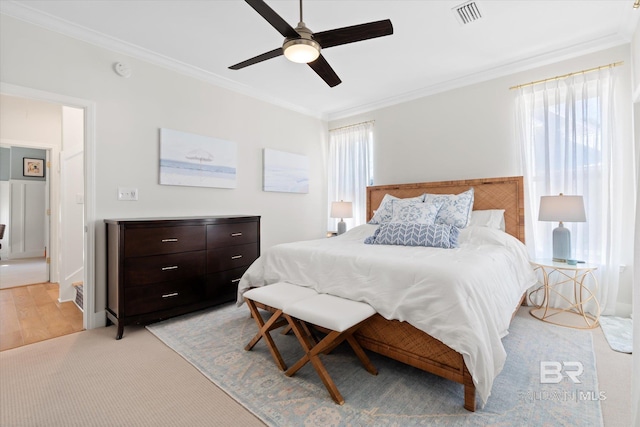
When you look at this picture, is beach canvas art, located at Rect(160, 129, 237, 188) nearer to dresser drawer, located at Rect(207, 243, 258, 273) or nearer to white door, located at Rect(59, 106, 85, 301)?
dresser drawer, located at Rect(207, 243, 258, 273)

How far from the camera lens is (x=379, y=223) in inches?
139

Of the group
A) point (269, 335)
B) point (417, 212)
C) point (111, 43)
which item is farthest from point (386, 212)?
point (111, 43)

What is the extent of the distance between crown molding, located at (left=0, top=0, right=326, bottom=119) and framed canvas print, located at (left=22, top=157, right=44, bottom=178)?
223 inches

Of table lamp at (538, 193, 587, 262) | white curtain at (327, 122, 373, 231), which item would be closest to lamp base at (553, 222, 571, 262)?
table lamp at (538, 193, 587, 262)

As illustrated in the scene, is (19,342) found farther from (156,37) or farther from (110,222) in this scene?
(156,37)

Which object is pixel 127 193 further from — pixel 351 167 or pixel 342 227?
pixel 351 167

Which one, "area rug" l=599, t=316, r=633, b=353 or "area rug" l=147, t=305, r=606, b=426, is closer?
"area rug" l=147, t=305, r=606, b=426

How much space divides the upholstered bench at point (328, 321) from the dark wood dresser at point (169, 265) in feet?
→ 4.74

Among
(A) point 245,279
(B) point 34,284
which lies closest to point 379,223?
(A) point 245,279

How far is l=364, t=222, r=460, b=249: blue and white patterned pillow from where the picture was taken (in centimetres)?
258

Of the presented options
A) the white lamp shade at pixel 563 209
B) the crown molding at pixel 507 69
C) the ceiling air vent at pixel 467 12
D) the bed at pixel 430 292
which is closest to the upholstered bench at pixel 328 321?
the bed at pixel 430 292

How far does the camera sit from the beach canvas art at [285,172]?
421 cm

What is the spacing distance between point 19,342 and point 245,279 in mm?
1842

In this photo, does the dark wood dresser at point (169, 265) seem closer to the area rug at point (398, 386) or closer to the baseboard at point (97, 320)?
the baseboard at point (97, 320)
